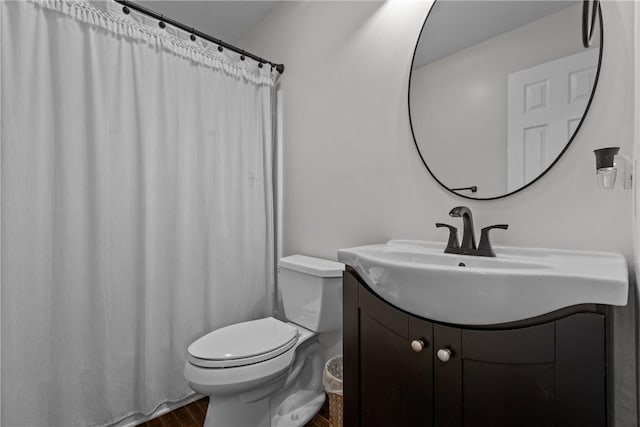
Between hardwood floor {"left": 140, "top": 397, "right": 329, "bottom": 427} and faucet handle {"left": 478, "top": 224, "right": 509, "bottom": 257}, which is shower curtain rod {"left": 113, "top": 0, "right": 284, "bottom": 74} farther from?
hardwood floor {"left": 140, "top": 397, "right": 329, "bottom": 427}

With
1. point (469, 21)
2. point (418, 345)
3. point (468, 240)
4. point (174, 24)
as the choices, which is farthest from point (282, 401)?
point (174, 24)

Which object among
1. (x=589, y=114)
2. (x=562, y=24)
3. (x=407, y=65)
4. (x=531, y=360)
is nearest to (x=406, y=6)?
(x=407, y=65)

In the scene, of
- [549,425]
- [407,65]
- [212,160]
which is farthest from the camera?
[212,160]

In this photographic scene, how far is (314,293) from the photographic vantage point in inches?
57.0

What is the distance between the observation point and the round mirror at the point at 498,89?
0.94 metres

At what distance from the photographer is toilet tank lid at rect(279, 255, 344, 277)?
141 cm

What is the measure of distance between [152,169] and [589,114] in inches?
69.2

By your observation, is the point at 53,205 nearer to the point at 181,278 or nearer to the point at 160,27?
the point at 181,278

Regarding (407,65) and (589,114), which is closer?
(589,114)

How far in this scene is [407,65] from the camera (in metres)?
1.32

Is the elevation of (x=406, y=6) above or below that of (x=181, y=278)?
above

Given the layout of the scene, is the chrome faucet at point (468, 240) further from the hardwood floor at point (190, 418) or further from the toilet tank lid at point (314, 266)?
the hardwood floor at point (190, 418)

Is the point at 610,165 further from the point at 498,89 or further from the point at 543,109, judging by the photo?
the point at 498,89

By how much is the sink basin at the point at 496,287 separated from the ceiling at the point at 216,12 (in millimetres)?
1945
